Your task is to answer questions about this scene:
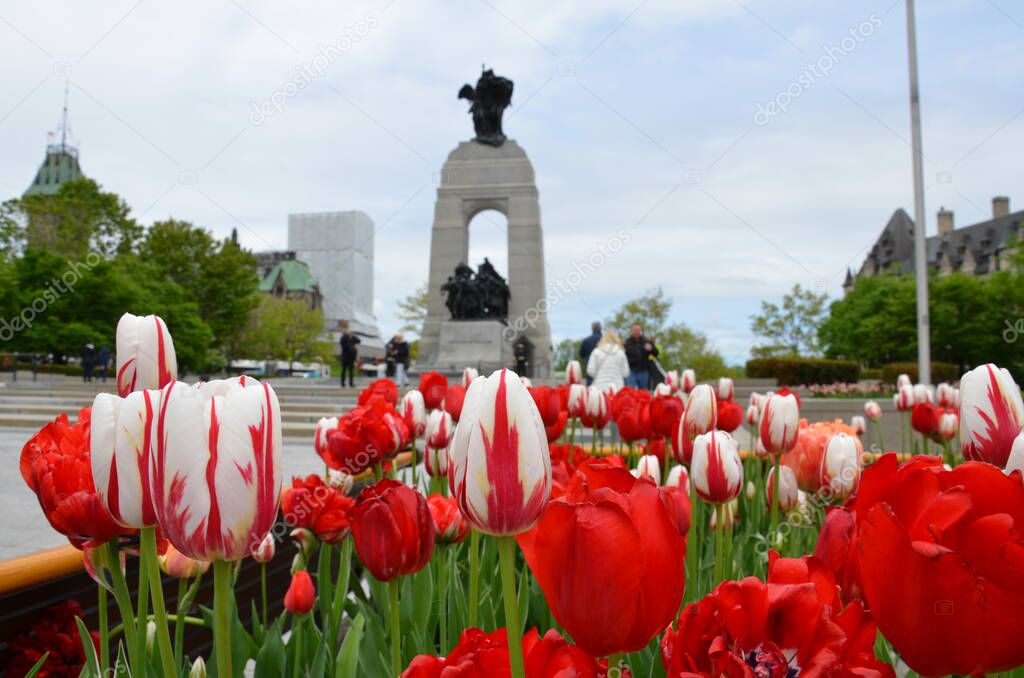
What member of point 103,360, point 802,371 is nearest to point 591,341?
point 802,371

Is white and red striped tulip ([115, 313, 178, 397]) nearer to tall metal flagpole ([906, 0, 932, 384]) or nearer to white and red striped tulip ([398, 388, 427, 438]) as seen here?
white and red striped tulip ([398, 388, 427, 438])

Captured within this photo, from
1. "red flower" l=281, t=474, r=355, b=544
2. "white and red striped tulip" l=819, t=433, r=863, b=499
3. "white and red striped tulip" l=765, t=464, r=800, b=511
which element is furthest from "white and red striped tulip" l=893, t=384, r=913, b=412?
"red flower" l=281, t=474, r=355, b=544

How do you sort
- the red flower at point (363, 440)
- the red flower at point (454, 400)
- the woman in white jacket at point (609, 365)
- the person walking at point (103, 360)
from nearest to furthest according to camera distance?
the red flower at point (363, 440) → the red flower at point (454, 400) → the woman in white jacket at point (609, 365) → the person walking at point (103, 360)

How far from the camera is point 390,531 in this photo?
Result: 1198mm

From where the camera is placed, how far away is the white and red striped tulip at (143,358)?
117 centimetres

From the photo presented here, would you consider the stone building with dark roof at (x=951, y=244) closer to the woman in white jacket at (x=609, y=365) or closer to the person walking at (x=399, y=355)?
the person walking at (x=399, y=355)

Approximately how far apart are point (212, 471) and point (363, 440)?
4.04ft

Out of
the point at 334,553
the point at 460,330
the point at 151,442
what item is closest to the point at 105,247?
the point at 460,330

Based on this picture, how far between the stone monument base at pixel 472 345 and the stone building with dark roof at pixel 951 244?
47.3 m

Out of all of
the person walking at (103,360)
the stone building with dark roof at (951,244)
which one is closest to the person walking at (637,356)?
the person walking at (103,360)

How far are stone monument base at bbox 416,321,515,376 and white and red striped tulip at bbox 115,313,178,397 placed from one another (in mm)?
22121

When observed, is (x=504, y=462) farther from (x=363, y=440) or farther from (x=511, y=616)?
(x=363, y=440)

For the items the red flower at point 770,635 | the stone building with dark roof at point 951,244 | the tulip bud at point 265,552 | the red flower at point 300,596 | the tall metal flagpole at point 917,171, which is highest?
the stone building with dark roof at point 951,244

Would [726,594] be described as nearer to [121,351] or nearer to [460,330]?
[121,351]
